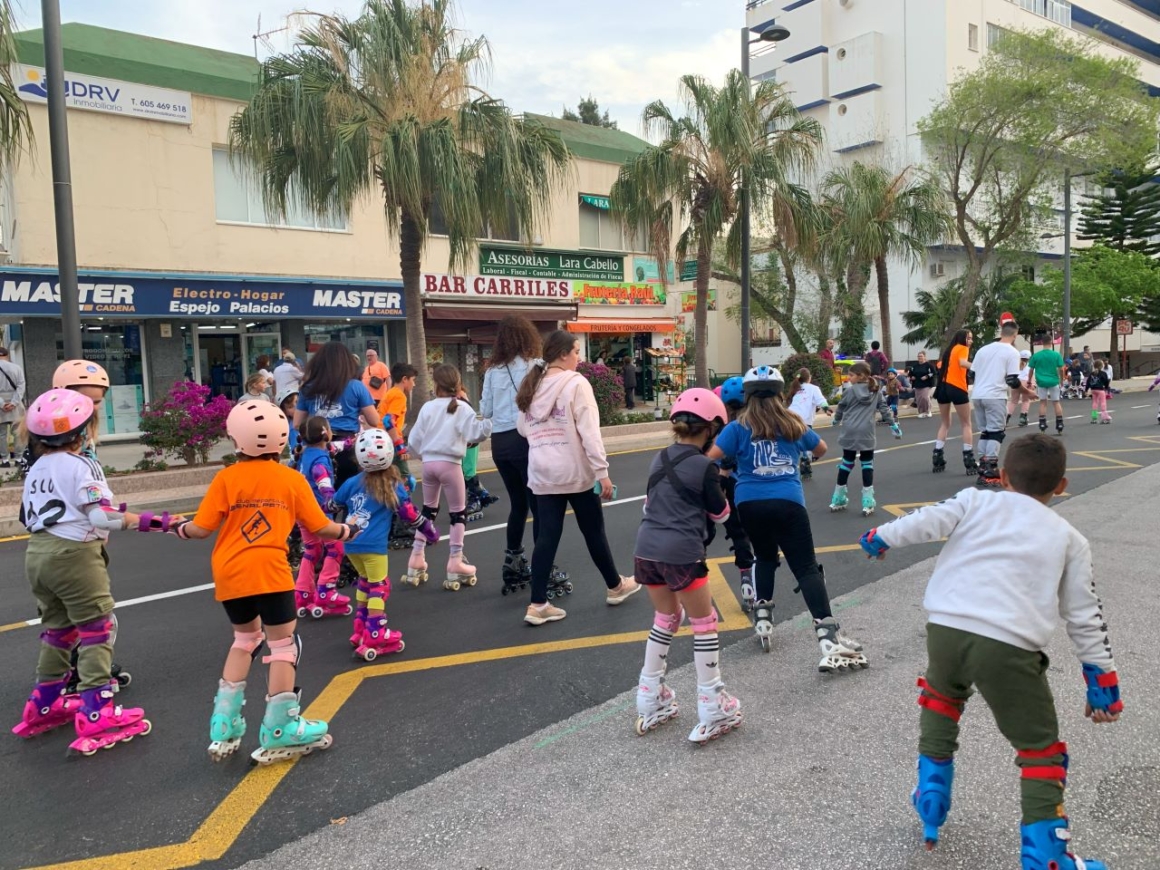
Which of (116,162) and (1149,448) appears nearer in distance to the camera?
(1149,448)

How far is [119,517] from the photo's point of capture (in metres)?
3.83

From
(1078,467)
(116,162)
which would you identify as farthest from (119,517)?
(116,162)

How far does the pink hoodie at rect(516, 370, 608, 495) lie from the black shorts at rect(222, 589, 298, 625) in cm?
198

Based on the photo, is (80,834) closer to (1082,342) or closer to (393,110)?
(393,110)

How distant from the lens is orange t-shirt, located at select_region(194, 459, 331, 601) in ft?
11.7

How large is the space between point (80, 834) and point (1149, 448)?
1407 cm

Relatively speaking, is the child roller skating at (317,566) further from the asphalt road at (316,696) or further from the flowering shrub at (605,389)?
the flowering shrub at (605,389)

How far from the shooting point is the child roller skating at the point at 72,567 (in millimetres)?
3828

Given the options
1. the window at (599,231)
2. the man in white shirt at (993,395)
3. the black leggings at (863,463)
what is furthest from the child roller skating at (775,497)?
the window at (599,231)

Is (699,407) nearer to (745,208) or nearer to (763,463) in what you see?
(763,463)

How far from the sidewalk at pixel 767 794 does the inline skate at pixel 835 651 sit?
0.06 m

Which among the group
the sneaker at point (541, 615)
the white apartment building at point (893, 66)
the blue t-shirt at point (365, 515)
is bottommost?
the sneaker at point (541, 615)

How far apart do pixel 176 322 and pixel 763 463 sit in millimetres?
16084

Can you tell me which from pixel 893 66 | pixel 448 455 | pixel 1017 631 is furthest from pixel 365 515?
pixel 893 66
